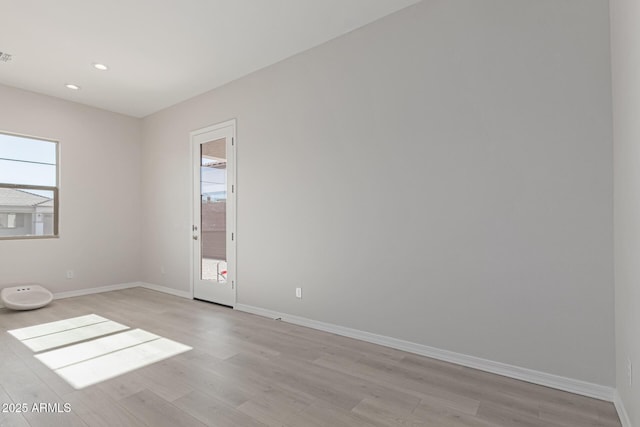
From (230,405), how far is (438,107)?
2.65 meters

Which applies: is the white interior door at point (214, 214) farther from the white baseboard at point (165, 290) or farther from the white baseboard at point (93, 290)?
the white baseboard at point (93, 290)

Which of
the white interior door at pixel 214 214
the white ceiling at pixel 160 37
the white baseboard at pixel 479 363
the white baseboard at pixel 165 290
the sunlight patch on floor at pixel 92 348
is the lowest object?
the white baseboard at pixel 165 290

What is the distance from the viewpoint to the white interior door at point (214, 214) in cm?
441

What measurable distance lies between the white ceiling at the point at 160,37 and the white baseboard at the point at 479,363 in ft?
9.65

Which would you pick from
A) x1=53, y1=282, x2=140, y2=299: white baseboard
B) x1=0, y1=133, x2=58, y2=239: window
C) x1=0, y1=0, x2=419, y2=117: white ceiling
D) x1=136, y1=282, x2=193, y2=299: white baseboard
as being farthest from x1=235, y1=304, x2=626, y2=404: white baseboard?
x1=0, y1=133, x2=58, y2=239: window

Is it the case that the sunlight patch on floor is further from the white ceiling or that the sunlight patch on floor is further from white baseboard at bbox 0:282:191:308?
the white ceiling

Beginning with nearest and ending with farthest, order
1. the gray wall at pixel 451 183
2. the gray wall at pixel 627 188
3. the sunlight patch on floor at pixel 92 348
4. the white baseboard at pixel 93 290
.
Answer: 1. the gray wall at pixel 627 188
2. the gray wall at pixel 451 183
3. the sunlight patch on floor at pixel 92 348
4. the white baseboard at pixel 93 290

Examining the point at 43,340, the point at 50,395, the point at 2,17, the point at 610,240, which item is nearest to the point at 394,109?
the point at 610,240

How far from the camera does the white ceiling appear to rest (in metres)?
2.92

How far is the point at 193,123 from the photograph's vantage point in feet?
16.4

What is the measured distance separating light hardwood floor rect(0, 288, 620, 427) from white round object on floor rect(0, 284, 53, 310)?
1.25m

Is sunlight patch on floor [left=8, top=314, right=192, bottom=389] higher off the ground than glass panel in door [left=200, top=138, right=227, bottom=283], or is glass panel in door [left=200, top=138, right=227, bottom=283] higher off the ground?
glass panel in door [left=200, top=138, right=227, bottom=283]

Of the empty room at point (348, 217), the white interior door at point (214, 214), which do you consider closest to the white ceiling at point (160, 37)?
the empty room at point (348, 217)

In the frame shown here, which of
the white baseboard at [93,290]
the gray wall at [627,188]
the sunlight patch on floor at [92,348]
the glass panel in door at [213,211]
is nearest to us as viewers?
the gray wall at [627,188]
